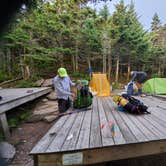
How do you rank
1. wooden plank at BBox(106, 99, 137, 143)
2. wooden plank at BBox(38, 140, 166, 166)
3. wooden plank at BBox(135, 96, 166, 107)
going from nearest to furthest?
wooden plank at BBox(38, 140, 166, 166) → wooden plank at BBox(106, 99, 137, 143) → wooden plank at BBox(135, 96, 166, 107)

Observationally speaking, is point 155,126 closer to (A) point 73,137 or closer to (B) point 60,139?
(A) point 73,137

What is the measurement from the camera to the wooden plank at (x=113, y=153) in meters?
1.76

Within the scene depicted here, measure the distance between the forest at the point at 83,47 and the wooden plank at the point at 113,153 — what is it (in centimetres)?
729

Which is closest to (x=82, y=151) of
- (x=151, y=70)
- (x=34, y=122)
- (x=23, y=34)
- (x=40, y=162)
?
(x=40, y=162)

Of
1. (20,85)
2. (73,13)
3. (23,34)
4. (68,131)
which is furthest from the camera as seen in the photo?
(73,13)

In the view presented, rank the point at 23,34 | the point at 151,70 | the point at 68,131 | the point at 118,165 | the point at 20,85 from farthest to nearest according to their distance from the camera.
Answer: the point at 151,70 → the point at 20,85 → the point at 23,34 → the point at 118,165 → the point at 68,131

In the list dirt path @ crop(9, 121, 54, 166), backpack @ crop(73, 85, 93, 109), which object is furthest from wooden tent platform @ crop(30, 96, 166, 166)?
backpack @ crop(73, 85, 93, 109)

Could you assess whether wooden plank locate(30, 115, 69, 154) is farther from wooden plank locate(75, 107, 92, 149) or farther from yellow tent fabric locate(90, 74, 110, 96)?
yellow tent fabric locate(90, 74, 110, 96)

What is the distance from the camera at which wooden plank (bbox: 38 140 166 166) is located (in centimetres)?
176

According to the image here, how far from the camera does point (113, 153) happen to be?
6.18 ft

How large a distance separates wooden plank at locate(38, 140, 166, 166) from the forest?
23.9 ft

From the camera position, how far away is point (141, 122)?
2789mm

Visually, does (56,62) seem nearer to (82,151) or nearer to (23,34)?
(23,34)

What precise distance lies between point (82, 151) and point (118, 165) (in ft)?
3.50
